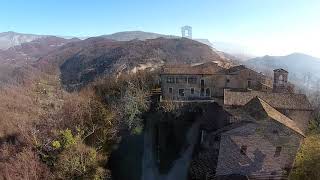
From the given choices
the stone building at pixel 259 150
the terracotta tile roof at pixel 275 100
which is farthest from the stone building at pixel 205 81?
the stone building at pixel 259 150

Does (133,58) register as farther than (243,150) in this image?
Yes

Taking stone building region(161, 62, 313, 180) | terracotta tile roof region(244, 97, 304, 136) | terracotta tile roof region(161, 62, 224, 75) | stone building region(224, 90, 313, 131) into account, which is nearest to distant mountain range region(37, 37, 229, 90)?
terracotta tile roof region(161, 62, 224, 75)

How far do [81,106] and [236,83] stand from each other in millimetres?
22255

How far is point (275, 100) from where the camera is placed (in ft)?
121

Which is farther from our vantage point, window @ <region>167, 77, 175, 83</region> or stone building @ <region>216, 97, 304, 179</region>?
window @ <region>167, 77, 175, 83</region>

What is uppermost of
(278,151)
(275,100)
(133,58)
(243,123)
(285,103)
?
(133,58)

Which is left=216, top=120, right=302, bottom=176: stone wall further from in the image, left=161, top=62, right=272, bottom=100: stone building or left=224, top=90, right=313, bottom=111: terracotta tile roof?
left=161, top=62, right=272, bottom=100: stone building

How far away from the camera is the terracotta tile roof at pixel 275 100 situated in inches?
1417

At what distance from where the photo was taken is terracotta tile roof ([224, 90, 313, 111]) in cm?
3600

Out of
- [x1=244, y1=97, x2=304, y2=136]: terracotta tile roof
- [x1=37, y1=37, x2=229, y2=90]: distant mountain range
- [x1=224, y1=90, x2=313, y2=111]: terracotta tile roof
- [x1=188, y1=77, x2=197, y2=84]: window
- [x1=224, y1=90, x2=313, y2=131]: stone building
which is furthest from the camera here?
[x1=37, y1=37, x2=229, y2=90]: distant mountain range

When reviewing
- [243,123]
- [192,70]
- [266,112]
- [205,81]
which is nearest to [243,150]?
[243,123]

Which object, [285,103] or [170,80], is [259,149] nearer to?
[285,103]

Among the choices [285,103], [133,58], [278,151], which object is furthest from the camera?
[133,58]

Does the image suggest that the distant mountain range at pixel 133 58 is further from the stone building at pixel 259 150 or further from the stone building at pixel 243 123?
the stone building at pixel 259 150
